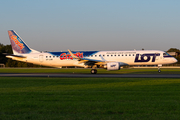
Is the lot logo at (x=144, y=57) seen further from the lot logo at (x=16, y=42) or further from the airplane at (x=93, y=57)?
the lot logo at (x=16, y=42)

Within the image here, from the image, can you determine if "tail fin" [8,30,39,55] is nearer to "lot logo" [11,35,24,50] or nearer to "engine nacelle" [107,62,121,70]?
"lot logo" [11,35,24,50]

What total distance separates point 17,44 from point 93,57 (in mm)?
14325

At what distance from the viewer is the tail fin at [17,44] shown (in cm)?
4084

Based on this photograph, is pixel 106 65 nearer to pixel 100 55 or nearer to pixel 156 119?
pixel 100 55

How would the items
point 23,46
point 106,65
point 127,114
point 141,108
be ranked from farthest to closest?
point 23,46 → point 106,65 → point 141,108 → point 127,114

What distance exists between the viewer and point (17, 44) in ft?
134

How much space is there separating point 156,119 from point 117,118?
1259mm

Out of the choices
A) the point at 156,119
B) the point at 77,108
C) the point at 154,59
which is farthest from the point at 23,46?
the point at 156,119

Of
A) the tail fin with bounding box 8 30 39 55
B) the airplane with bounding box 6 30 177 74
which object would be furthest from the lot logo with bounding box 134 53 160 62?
the tail fin with bounding box 8 30 39 55

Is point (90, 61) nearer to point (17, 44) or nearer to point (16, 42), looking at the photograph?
point (17, 44)

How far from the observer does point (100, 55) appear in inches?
1486

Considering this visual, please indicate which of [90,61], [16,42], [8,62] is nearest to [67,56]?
[90,61]

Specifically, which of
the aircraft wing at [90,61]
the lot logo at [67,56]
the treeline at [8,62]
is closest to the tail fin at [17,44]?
the lot logo at [67,56]

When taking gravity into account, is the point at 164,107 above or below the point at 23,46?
below
